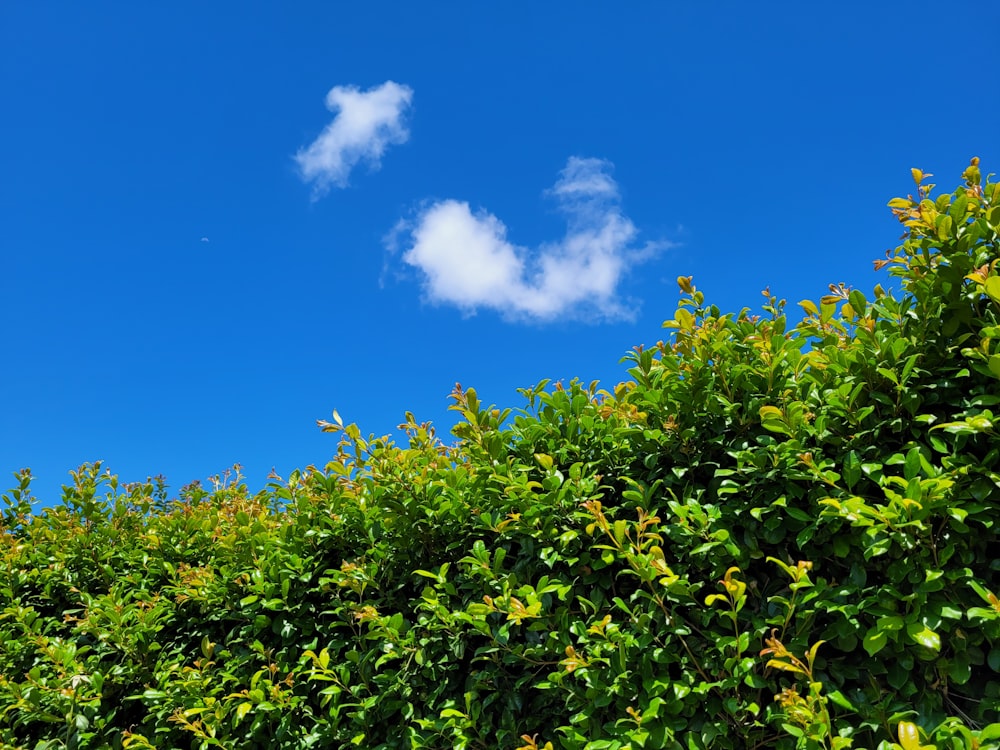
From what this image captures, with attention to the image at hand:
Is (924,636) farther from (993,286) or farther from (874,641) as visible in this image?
(993,286)

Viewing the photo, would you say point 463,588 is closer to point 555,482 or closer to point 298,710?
point 555,482

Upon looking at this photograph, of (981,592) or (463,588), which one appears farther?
(463,588)

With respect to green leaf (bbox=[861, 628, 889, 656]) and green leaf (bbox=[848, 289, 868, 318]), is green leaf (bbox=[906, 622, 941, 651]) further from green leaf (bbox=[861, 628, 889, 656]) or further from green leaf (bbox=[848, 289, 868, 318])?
green leaf (bbox=[848, 289, 868, 318])

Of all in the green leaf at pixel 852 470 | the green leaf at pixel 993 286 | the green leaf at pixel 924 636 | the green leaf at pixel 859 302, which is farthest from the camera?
the green leaf at pixel 859 302

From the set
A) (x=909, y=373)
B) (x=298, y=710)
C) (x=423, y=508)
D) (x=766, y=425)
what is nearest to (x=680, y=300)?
(x=766, y=425)

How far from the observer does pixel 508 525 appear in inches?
145

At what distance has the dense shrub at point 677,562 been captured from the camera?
9.57 ft

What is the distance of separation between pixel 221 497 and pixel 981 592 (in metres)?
5.77

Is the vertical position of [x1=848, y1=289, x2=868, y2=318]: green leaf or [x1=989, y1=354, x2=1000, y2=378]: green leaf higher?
[x1=848, y1=289, x2=868, y2=318]: green leaf

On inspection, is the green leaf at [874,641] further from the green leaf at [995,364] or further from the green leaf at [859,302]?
the green leaf at [859,302]

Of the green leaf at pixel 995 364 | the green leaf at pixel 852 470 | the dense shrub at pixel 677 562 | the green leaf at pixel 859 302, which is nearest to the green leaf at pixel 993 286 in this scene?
the dense shrub at pixel 677 562

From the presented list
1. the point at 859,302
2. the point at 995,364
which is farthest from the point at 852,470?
the point at 859,302

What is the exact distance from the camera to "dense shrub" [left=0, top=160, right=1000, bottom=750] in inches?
115

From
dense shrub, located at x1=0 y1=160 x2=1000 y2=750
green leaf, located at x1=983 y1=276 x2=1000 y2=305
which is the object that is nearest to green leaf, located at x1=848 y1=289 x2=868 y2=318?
dense shrub, located at x1=0 y1=160 x2=1000 y2=750
